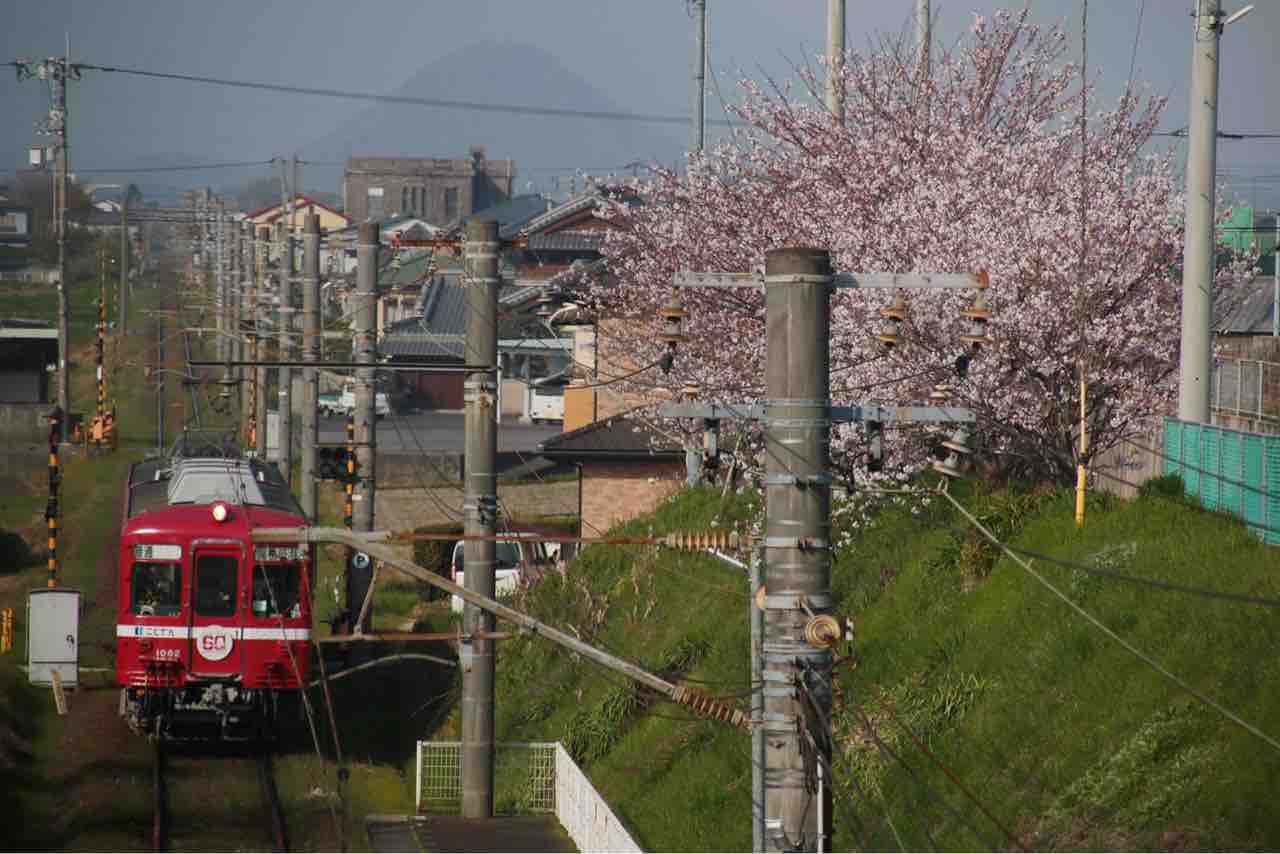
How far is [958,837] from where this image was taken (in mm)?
10945

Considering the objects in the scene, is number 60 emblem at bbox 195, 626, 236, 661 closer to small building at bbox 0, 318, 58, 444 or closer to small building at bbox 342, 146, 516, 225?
small building at bbox 0, 318, 58, 444

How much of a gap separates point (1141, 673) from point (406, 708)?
13612 millimetres

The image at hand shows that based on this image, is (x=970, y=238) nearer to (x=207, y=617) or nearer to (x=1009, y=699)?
(x=1009, y=699)

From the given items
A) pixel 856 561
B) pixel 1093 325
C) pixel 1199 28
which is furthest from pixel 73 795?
pixel 1199 28

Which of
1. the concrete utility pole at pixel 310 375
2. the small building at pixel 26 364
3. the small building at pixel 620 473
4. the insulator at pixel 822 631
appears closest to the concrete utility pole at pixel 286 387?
the concrete utility pole at pixel 310 375

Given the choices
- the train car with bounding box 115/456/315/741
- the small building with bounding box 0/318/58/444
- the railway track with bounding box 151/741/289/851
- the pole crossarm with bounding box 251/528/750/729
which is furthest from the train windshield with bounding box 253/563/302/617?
the small building with bounding box 0/318/58/444

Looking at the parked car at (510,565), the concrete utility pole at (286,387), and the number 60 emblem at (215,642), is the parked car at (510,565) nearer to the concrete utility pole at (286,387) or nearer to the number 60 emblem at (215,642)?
the concrete utility pole at (286,387)

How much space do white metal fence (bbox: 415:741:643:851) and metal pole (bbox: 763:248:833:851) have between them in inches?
310

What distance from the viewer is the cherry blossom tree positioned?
16500mm

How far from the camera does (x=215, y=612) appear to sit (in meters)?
18.7

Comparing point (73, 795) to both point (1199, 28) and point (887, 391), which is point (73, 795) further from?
point (1199, 28)

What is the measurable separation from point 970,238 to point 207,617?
925 centimetres

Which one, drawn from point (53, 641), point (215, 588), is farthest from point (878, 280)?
point (53, 641)

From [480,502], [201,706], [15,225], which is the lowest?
[201,706]
